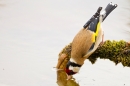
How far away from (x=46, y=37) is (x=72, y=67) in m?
1.84

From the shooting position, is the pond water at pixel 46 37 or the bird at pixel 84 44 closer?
the bird at pixel 84 44

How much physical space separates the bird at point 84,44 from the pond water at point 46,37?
13.1 inches

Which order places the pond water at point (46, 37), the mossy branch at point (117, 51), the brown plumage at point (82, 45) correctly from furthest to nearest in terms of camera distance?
the pond water at point (46, 37), the brown plumage at point (82, 45), the mossy branch at point (117, 51)

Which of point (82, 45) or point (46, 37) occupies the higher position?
point (82, 45)

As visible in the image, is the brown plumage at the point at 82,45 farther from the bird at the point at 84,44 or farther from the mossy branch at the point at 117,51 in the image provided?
the mossy branch at the point at 117,51

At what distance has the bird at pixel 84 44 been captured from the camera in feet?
20.5

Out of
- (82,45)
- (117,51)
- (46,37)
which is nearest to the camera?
(117,51)

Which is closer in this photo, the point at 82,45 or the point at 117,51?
the point at 117,51

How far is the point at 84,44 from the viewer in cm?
634

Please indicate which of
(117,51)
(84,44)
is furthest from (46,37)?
(117,51)

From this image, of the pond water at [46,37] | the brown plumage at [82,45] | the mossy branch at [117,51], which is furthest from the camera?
the pond water at [46,37]

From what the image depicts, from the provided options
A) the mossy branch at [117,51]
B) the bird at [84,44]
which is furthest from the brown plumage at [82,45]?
the mossy branch at [117,51]

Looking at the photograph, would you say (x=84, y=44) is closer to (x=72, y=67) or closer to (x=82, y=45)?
(x=82, y=45)

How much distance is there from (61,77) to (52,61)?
1.60 feet
